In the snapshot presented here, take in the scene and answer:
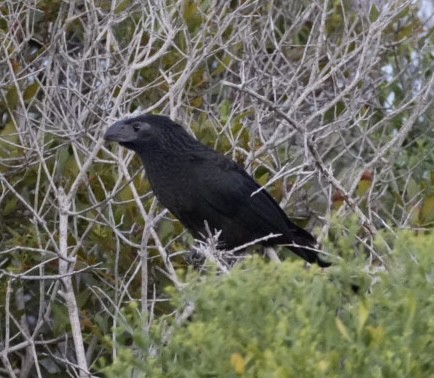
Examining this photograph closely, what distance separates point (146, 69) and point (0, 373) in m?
1.69

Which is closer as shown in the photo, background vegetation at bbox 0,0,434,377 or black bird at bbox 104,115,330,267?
background vegetation at bbox 0,0,434,377

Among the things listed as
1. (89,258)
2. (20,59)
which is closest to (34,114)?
(20,59)

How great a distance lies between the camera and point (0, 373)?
6.27 meters

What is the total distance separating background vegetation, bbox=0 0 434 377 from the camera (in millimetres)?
2793

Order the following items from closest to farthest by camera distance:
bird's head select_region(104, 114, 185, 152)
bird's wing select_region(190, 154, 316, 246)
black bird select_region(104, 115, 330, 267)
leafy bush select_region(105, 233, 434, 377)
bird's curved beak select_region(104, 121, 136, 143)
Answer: leafy bush select_region(105, 233, 434, 377) < bird's curved beak select_region(104, 121, 136, 143) < bird's head select_region(104, 114, 185, 152) < black bird select_region(104, 115, 330, 267) < bird's wing select_region(190, 154, 316, 246)

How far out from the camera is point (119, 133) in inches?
210

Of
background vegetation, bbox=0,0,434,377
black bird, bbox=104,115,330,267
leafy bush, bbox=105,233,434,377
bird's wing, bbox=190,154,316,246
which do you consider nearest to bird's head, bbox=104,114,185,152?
black bird, bbox=104,115,330,267

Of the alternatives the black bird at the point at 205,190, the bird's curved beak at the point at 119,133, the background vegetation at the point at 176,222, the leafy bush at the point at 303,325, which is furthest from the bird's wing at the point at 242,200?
the leafy bush at the point at 303,325

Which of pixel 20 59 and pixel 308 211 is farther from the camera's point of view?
pixel 308 211

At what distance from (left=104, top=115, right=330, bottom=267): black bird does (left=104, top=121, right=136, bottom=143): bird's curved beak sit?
114 millimetres

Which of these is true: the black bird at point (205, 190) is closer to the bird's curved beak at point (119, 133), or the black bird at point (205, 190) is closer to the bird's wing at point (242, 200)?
the bird's wing at point (242, 200)

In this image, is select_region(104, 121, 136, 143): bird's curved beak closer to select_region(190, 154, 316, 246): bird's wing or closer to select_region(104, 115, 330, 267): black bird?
select_region(104, 115, 330, 267): black bird

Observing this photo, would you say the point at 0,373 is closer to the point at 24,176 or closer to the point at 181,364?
the point at 24,176

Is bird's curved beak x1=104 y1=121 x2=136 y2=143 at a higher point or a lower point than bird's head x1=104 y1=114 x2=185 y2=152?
higher
